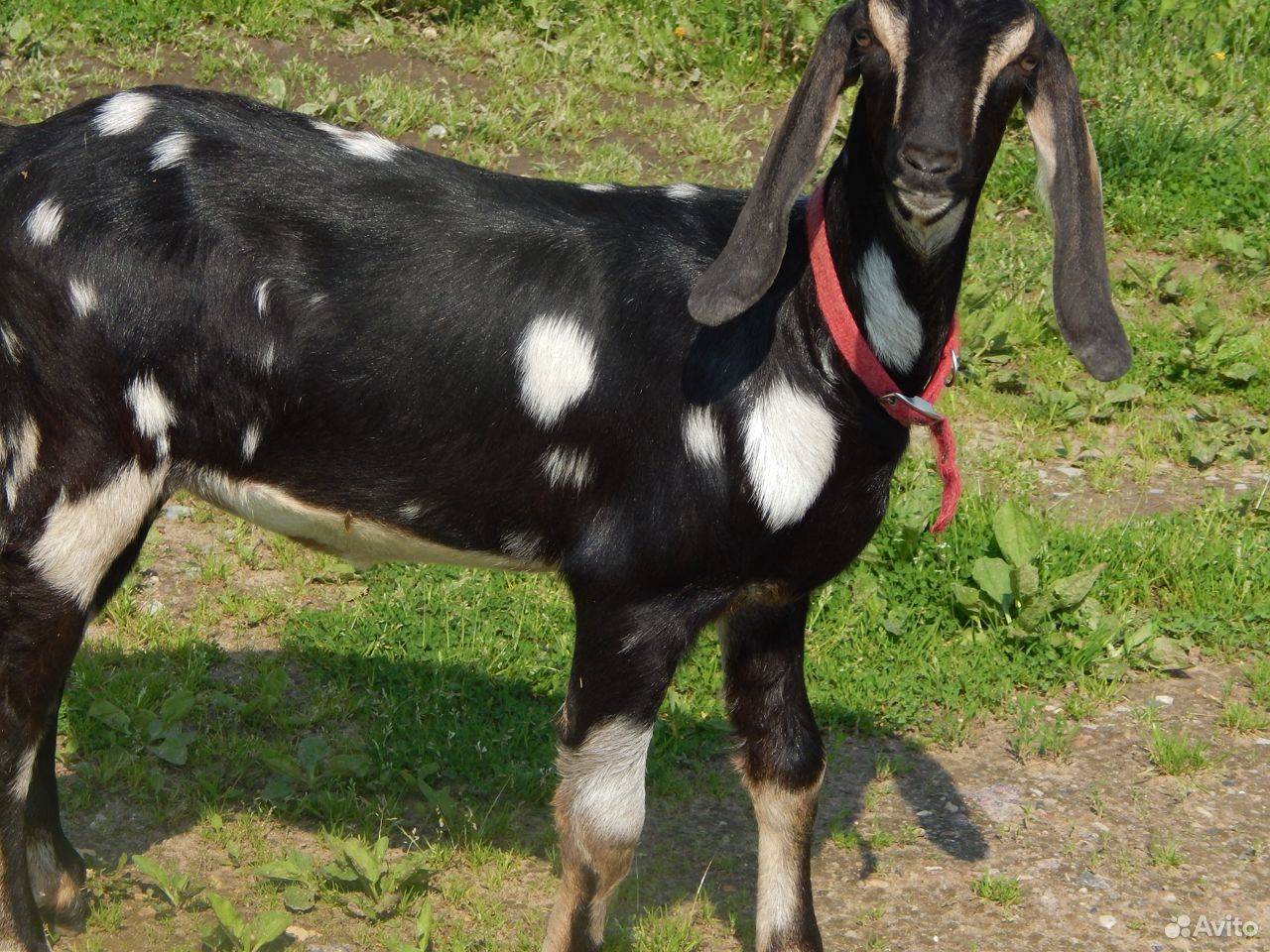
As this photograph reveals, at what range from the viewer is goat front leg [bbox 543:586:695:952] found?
3.61m

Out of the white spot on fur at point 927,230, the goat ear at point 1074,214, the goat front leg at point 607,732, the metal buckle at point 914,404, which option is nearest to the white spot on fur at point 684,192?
the white spot on fur at point 927,230

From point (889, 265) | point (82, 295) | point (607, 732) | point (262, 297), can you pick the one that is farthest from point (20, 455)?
point (889, 265)

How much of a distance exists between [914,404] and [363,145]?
1.39m

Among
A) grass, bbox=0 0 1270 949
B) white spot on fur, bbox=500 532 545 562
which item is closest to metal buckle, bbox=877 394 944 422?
white spot on fur, bbox=500 532 545 562

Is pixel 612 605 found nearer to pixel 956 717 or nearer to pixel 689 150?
pixel 956 717

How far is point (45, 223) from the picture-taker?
358 cm

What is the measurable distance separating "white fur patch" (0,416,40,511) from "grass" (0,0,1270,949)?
1143mm

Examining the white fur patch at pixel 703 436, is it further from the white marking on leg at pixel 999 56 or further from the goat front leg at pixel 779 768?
the white marking on leg at pixel 999 56

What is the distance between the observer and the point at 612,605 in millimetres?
3613

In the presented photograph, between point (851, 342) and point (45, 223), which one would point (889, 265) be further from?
point (45, 223)

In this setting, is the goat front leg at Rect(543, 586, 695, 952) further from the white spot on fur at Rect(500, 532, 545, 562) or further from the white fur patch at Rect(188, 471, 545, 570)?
the white fur patch at Rect(188, 471, 545, 570)

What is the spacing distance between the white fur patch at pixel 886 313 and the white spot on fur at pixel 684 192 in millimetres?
532

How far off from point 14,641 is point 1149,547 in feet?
11.8

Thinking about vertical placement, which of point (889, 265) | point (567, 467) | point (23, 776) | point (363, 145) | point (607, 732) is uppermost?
point (889, 265)
